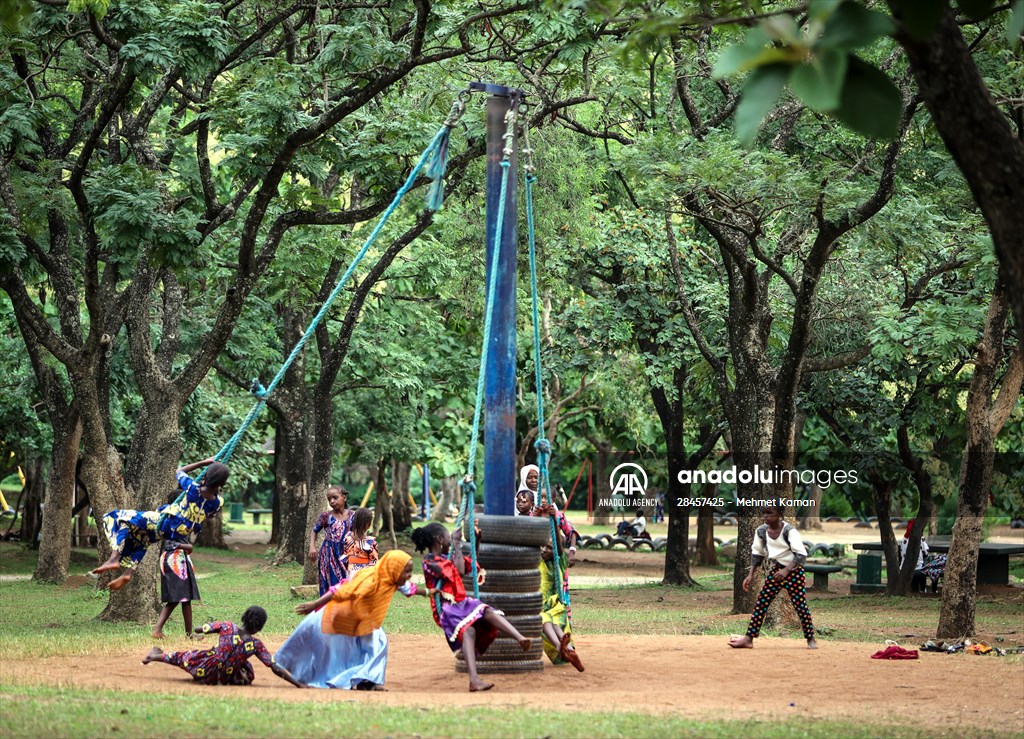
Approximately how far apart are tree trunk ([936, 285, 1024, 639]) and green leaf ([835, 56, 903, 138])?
10.4 meters

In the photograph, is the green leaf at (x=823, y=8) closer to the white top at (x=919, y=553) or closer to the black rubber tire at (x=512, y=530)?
the black rubber tire at (x=512, y=530)

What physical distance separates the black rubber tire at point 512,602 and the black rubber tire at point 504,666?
40 centimetres

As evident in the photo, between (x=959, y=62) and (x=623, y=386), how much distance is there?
22223 millimetres

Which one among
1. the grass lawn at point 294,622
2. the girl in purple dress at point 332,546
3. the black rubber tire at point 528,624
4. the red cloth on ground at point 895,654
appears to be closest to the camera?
the grass lawn at point 294,622

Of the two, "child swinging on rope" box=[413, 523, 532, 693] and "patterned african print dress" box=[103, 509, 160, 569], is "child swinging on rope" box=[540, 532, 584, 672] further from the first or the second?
"patterned african print dress" box=[103, 509, 160, 569]

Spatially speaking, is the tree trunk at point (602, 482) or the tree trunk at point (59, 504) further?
the tree trunk at point (602, 482)

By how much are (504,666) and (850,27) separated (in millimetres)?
7378

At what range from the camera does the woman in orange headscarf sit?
391 inches

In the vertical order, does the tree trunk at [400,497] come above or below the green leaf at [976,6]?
below

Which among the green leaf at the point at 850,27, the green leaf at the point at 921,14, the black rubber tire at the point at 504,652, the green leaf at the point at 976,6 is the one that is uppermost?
the green leaf at the point at 976,6

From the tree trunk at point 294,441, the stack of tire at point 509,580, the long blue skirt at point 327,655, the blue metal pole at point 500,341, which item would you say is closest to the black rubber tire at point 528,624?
the stack of tire at point 509,580

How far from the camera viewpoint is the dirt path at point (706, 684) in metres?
9.00

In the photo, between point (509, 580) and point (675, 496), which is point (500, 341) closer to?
point (509, 580)

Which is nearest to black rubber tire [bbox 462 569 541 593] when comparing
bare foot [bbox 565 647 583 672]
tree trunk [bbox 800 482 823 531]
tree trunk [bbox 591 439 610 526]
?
bare foot [bbox 565 647 583 672]
